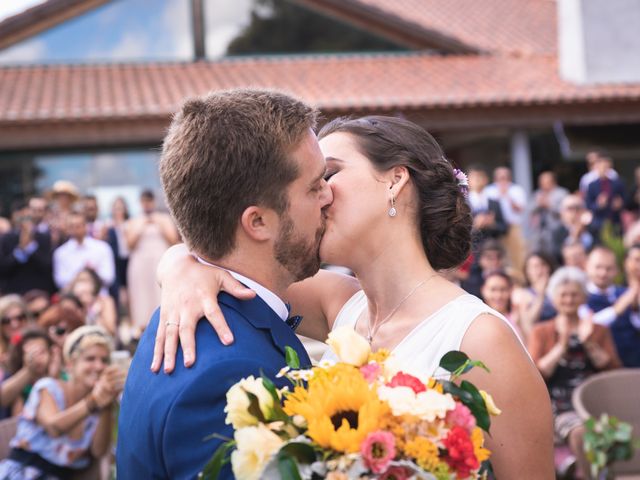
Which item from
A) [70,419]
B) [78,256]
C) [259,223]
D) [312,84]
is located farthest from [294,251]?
[312,84]

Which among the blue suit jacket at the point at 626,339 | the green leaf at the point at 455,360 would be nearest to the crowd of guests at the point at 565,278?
the blue suit jacket at the point at 626,339

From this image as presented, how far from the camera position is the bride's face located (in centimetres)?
264

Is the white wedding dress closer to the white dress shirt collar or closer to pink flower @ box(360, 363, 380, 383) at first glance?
the white dress shirt collar

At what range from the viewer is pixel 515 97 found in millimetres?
15602

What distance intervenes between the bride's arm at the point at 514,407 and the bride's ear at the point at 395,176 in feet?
1.80

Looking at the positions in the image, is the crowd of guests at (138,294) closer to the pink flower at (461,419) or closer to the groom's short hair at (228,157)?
the groom's short hair at (228,157)

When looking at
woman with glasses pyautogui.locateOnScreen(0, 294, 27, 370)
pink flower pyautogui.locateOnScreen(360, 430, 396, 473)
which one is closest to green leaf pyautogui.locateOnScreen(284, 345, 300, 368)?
pink flower pyautogui.locateOnScreen(360, 430, 396, 473)

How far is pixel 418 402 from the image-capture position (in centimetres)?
161

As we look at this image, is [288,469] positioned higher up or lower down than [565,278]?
higher up

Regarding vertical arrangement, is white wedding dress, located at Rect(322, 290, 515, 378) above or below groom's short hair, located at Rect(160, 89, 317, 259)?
below

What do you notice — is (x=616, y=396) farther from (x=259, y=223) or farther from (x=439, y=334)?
(x=259, y=223)

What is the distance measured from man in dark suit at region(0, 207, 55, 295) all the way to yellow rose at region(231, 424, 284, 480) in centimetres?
811

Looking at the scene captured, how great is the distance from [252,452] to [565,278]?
17.5ft

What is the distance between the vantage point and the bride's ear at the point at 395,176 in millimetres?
2691
